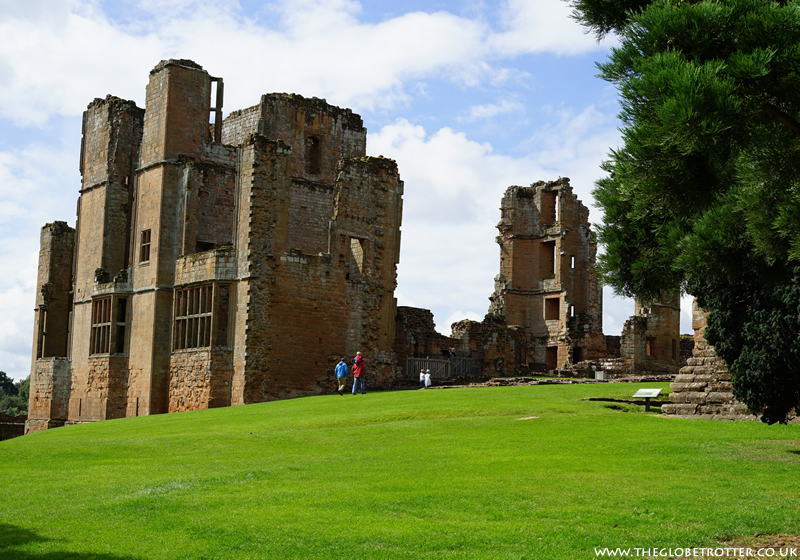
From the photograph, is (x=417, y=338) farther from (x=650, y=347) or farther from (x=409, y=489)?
(x=409, y=489)

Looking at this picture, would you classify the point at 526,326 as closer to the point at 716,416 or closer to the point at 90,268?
the point at 90,268

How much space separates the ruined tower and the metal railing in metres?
13.9

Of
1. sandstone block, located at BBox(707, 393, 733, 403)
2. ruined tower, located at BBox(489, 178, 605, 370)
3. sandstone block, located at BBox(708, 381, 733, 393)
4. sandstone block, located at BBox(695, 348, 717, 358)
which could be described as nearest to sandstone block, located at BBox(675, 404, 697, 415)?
sandstone block, located at BBox(707, 393, 733, 403)

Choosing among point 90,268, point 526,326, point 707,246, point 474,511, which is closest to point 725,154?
point 707,246

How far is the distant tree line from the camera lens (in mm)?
86188

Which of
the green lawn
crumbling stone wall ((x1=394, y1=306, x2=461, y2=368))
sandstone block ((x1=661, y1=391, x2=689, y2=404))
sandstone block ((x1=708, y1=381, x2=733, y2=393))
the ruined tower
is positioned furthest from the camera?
the ruined tower

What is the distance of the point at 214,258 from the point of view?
102 ft

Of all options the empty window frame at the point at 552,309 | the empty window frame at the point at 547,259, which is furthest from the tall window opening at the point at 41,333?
the empty window frame at the point at 547,259

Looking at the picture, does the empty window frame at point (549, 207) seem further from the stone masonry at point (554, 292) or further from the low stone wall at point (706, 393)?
the low stone wall at point (706, 393)

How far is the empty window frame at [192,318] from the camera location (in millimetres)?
31578

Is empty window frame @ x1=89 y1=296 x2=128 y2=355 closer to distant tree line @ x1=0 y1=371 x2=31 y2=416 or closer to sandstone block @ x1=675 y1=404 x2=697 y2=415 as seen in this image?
sandstone block @ x1=675 y1=404 x2=697 y2=415

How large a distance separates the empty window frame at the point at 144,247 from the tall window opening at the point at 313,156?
790 centimetres

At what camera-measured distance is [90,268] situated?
38.8 meters

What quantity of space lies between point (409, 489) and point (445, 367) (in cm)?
2532
